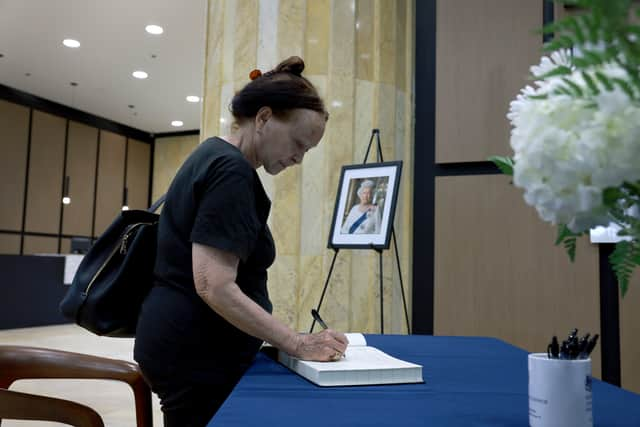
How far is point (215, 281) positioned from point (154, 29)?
7.24 meters

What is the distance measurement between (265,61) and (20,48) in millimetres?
6063

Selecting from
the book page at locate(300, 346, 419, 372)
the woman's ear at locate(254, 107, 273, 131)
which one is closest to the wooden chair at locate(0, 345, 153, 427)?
the book page at locate(300, 346, 419, 372)

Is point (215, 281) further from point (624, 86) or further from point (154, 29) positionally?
point (154, 29)

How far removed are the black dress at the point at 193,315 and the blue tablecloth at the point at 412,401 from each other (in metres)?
0.11

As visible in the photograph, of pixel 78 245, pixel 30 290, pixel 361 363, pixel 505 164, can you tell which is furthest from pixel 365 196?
pixel 78 245

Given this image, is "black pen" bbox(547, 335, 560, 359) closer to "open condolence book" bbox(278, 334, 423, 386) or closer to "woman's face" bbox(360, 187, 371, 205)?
"open condolence book" bbox(278, 334, 423, 386)

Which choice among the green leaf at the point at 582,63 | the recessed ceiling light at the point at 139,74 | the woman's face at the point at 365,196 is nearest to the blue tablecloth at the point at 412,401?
the green leaf at the point at 582,63

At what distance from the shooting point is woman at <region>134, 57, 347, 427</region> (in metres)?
1.14

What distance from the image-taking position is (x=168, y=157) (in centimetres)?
1341

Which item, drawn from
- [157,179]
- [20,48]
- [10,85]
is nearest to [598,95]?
[20,48]

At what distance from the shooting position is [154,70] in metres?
9.23

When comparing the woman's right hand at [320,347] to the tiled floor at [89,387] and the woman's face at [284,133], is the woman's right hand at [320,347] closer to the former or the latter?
the woman's face at [284,133]

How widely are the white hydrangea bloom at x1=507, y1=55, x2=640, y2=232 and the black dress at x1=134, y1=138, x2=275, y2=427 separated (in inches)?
29.2

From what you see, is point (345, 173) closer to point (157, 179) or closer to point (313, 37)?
point (313, 37)
